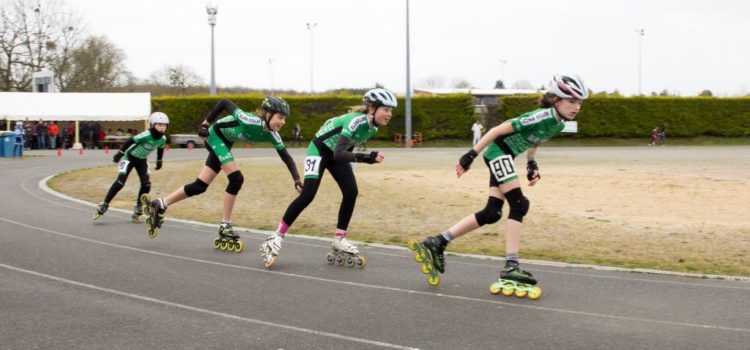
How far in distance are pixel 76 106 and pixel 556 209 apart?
35.8 metres

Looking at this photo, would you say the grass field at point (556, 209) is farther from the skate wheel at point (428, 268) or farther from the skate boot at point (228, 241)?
the skate wheel at point (428, 268)

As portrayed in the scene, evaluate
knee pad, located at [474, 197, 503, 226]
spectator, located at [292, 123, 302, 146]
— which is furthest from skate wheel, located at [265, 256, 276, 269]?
spectator, located at [292, 123, 302, 146]

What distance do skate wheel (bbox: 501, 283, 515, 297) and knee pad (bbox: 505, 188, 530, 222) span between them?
626 mm

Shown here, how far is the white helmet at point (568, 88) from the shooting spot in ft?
22.1

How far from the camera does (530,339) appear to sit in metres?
5.47

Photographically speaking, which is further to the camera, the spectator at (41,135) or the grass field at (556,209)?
the spectator at (41,135)

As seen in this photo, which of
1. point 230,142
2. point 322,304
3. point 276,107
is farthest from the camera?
point 230,142

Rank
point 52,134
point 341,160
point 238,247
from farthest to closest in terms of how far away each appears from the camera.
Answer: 1. point 52,134
2. point 238,247
3. point 341,160

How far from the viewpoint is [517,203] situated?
700 centimetres

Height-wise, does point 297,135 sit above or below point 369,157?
above

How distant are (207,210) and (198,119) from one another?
117 feet

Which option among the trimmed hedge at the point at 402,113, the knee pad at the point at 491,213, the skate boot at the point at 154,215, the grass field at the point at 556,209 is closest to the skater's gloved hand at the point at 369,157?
the knee pad at the point at 491,213

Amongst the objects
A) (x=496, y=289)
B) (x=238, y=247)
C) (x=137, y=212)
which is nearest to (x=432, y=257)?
(x=496, y=289)

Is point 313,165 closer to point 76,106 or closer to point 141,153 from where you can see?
point 141,153
